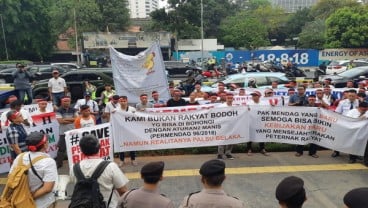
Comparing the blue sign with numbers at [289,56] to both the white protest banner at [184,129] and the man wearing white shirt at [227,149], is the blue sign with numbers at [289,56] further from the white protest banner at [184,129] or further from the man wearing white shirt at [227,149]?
the white protest banner at [184,129]

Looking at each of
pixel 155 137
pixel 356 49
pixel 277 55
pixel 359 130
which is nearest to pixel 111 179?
pixel 155 137

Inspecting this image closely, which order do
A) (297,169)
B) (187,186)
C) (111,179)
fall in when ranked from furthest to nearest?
1. (297,169)
2. (187,186)
3. (111,179)

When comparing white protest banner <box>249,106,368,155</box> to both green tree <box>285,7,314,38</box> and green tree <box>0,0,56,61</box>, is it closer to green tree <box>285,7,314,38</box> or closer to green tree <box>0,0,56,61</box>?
green tree <box>0,0,56,61</box>

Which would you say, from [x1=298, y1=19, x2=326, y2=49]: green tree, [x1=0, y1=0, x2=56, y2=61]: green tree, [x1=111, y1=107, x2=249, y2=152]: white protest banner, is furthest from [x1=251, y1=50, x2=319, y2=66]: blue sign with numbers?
[x1=111, y1=107, x2=249, y2=152]: white protest banner

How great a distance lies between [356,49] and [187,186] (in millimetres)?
44661

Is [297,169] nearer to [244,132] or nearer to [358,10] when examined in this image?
[244,132]

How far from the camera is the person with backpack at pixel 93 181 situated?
3.74 meters

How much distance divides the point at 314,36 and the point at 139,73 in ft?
166

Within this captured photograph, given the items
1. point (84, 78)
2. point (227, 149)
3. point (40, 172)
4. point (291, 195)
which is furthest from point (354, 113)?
point (84, 78)

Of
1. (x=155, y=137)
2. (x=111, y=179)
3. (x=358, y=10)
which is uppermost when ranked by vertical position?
(x=358, y=10)

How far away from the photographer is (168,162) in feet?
29.6

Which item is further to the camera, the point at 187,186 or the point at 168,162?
the point at 168,162

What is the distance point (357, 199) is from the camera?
2574mm

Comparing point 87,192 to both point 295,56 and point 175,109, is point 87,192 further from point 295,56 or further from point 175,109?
point 295,56
